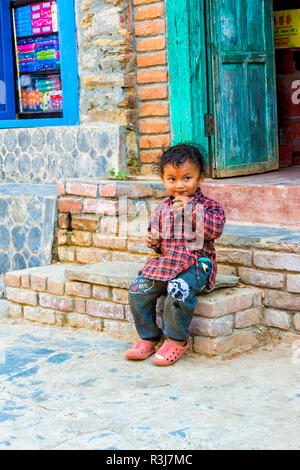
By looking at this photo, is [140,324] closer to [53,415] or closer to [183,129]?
[53,415]

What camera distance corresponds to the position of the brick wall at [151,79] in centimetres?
530

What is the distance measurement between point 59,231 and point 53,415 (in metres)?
2.27

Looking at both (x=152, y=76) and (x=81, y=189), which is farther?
(x=152, y=76)

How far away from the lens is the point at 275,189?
4.41 meters

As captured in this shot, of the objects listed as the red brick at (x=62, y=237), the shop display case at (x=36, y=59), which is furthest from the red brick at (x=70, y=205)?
the shop display case at (x=36, y=59)

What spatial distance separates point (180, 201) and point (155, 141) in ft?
6.77

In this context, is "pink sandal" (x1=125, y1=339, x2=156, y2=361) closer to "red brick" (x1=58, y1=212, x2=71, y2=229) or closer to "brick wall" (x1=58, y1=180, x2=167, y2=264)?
"brick wall" (x1=58, y1=180, x2=167, y2=264)

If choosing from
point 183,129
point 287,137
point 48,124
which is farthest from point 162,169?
point 287,137

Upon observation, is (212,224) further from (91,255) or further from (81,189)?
(81,189)

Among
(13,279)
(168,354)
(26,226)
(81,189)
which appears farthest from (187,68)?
(168,354)

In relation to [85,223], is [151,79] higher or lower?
higher

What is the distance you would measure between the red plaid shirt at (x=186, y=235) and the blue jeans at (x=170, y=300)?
44mm

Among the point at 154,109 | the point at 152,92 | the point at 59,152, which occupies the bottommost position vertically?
the point at 59,152

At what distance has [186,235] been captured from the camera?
3453mm
